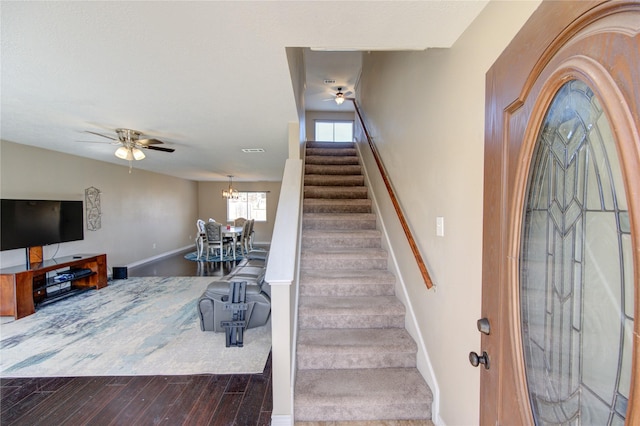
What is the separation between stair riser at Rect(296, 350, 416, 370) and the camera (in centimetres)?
204

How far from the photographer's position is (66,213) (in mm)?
4492

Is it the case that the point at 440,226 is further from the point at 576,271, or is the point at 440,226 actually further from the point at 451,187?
the point at 576,271

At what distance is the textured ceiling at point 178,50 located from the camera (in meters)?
1.24

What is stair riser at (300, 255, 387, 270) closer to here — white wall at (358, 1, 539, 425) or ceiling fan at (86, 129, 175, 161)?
white wall at (358, 1, 539, 425)

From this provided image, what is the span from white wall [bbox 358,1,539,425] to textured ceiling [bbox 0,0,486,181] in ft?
0.67

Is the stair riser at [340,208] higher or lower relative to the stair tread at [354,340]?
higher

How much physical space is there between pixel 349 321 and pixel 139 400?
173 cm

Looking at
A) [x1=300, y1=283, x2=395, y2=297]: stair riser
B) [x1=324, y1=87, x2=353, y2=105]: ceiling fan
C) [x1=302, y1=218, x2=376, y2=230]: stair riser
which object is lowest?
[x1=300, y1=283, x2=395, y2=297]: stair riser

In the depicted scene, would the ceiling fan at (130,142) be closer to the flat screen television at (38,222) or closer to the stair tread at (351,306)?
the flat screen television at (38,222)

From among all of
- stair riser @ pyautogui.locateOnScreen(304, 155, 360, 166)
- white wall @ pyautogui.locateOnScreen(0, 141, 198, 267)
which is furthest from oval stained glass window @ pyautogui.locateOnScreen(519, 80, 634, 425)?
white wall @ pyautogui.locateOnScreen(0, 141, 198, 267)

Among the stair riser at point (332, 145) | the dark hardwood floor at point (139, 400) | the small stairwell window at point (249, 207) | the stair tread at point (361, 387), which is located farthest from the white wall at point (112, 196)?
the stair tread at point (361, 387)

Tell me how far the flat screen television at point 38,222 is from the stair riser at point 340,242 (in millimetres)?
4009

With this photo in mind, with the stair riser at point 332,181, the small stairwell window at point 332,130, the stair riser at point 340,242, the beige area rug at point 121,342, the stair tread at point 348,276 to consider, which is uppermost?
the small stairwell window at point 332,130

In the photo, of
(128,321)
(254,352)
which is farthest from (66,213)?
(254,352)
